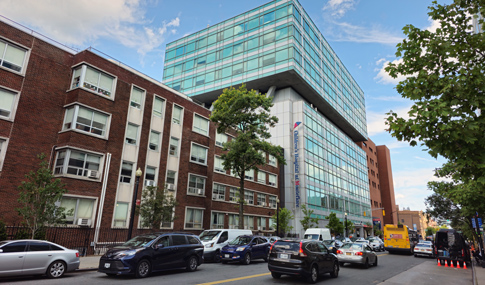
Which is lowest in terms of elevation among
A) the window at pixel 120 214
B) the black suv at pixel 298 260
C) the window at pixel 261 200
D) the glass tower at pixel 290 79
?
the black suv at pixel 298 260

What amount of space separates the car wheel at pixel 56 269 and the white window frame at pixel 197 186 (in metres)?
17.5

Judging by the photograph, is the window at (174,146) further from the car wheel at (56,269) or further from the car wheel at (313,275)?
the car wheel at (313,275)

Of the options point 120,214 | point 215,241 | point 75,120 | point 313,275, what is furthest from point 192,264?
point 75,120

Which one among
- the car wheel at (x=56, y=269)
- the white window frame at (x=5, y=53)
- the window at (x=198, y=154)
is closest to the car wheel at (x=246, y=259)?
the car wheel at (x=56, y=269)

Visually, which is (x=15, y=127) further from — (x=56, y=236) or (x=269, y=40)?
(x=269, y=40)

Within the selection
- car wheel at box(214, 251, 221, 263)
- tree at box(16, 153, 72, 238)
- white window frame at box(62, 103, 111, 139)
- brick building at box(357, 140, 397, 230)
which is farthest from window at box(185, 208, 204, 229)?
brick building at box(357, 140, 397, 230)

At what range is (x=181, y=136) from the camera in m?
29.3

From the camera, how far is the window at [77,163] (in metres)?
19.8

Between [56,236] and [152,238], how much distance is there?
10143mm

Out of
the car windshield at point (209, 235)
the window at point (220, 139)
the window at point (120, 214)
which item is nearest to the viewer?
the car windshield at point (209, 235)

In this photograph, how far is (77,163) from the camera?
20.5m

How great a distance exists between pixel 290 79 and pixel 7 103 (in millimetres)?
39161

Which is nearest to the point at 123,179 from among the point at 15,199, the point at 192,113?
the point at 15,199

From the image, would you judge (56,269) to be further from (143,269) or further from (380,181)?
(380,181)
